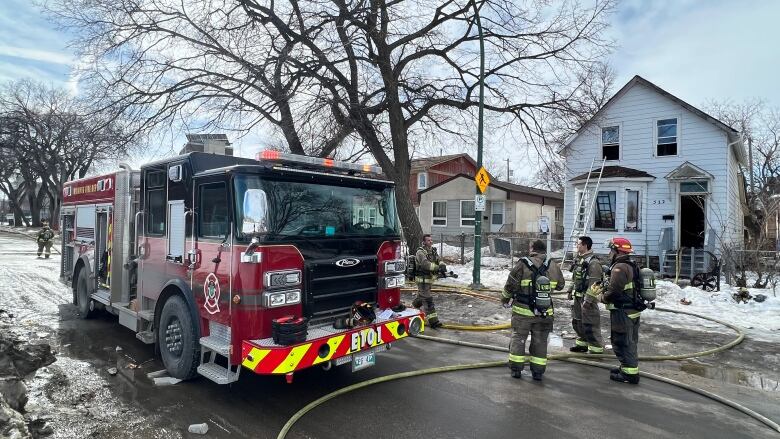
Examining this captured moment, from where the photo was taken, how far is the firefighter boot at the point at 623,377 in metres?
5.41

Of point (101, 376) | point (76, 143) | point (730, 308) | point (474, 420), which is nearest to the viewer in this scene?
point (474, 420)

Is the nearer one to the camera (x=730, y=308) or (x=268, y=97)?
(x=730, y=308)

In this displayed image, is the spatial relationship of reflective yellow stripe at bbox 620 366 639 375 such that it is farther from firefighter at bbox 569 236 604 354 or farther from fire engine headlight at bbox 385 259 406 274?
fire engine headlight at bbox 385 259 406 274

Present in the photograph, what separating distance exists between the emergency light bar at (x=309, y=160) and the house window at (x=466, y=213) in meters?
22.2

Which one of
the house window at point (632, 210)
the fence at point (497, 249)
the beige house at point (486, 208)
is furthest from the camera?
the beige house at point (486, 208)

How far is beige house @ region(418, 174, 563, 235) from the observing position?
26.5 meters

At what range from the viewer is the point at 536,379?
18.0 feet

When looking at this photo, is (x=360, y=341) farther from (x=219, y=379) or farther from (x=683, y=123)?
(x=683, y=123)

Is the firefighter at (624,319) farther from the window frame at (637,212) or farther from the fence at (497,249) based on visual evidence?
the window frame at (637,212)

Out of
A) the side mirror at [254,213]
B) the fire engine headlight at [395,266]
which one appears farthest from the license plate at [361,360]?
the side mirror at [254,213]

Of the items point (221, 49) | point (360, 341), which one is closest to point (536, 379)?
point (360, 341)

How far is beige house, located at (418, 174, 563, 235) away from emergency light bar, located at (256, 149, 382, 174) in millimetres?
21488

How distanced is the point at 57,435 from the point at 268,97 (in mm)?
12548

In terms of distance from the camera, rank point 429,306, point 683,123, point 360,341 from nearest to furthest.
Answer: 1. point 360,341
2. point 429,306
3. point 683,123
